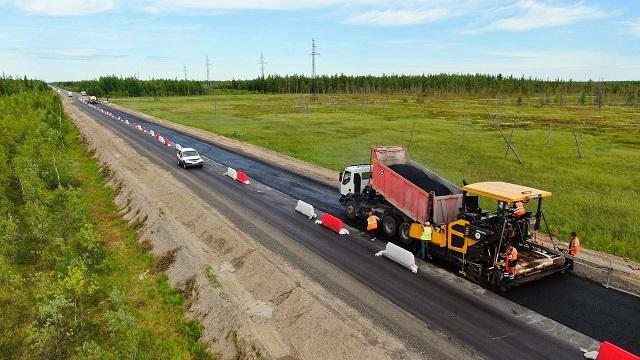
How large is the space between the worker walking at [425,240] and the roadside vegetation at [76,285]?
29.9 feet

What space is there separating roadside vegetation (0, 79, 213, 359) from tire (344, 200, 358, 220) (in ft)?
32.4

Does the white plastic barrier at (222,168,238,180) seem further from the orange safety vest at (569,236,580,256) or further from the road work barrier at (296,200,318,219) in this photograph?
the orange safety vest at (569,236,580,256)

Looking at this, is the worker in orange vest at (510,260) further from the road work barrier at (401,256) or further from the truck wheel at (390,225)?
the truck wheel at (390,225)

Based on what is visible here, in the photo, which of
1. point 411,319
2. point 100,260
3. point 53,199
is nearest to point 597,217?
point 411,319

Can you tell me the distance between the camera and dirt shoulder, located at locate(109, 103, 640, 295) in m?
16.0

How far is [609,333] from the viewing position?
1284 centimetres

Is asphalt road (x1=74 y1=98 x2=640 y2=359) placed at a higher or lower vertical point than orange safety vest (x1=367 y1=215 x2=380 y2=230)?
lower

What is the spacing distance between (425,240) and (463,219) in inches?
71.4

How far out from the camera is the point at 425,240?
17.9 m

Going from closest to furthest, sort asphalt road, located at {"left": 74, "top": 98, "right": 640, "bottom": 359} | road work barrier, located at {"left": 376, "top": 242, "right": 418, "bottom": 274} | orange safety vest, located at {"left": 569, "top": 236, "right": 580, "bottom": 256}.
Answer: asphalt road, located at {"left": 74, "top": 98, "right": 640, "bottom": 359}, orange safety vest, located at {"left": 569, "top": 236, "right": 580, "bottom": 256}, road work barrier, located at {"left": 376, "top": 242, "right": 418, "bottom": 274}

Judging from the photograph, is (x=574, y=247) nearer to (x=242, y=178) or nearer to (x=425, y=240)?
(x=425, y=240)

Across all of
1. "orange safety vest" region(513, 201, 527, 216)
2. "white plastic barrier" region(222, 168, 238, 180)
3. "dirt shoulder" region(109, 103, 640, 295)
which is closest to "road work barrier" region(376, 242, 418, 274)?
"orange safety vest" region(513, 201, 527, 216)

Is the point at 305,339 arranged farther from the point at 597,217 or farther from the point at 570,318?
the point at 597,217

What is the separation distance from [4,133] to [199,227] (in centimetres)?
2743
